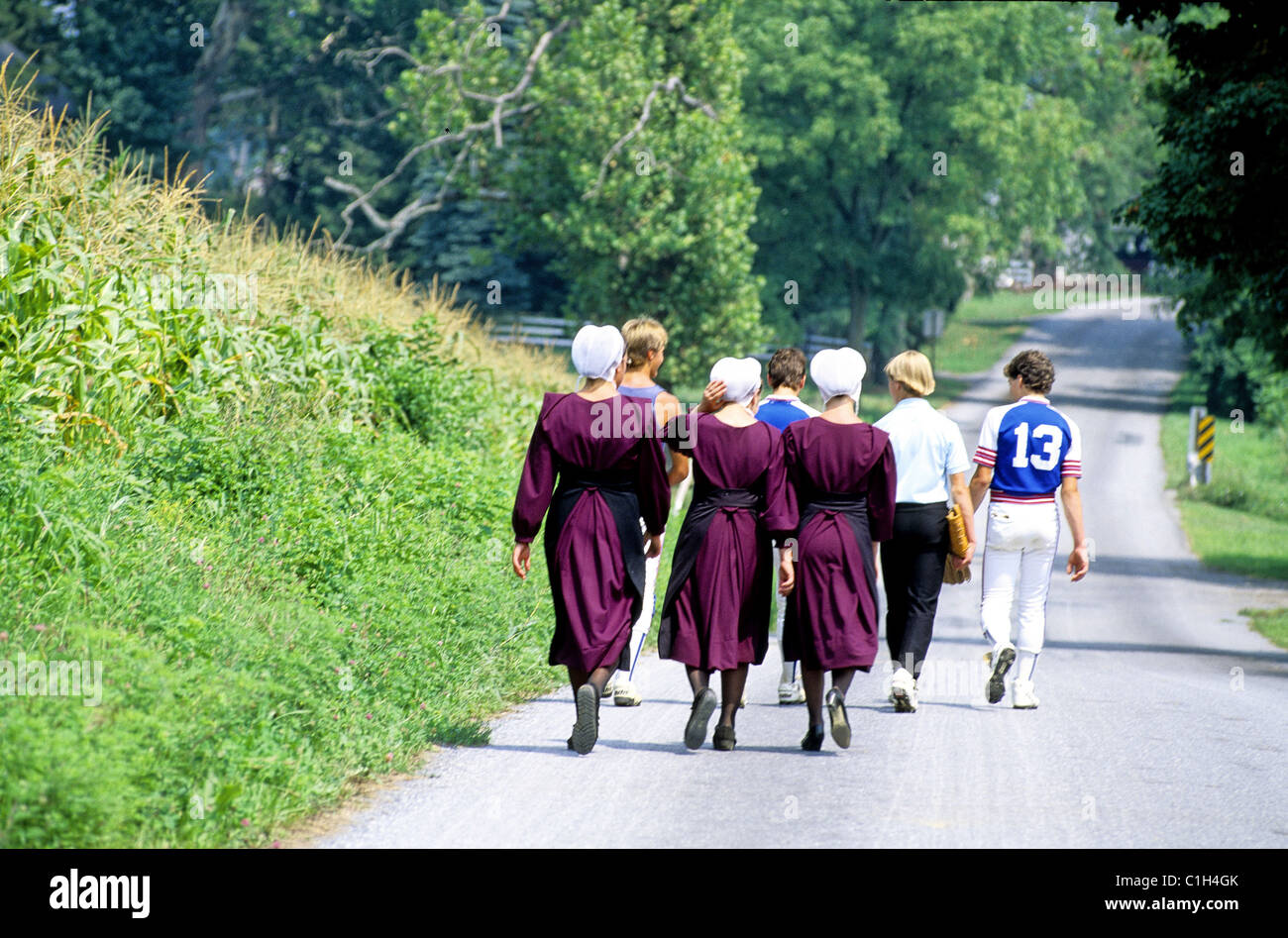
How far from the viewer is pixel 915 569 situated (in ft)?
29.5

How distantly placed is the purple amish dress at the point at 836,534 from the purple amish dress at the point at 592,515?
813 mm

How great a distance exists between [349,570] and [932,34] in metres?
41.9

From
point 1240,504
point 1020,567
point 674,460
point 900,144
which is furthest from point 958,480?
point 900,144

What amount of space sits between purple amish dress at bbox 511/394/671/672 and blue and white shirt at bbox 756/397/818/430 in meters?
1.36

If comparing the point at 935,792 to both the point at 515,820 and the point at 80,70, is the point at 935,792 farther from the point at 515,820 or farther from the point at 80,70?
the point at 80,70

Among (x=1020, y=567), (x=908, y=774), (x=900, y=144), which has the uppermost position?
(x=900, y=144)

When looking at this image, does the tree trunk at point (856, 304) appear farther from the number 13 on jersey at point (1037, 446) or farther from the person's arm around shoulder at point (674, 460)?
the person's arm around shoulder at point (674, 460)

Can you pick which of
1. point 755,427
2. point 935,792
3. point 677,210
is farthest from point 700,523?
point 677,210

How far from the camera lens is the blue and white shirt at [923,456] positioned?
890 cm

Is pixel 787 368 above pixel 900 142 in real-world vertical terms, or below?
below

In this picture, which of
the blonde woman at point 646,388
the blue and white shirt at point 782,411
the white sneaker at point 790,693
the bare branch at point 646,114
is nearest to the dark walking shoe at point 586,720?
the blonde woman at point 646,388

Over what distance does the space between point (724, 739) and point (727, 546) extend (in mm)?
1013

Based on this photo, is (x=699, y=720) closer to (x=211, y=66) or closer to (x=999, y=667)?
(x=999, y=667)

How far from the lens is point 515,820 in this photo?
631 centimetres
